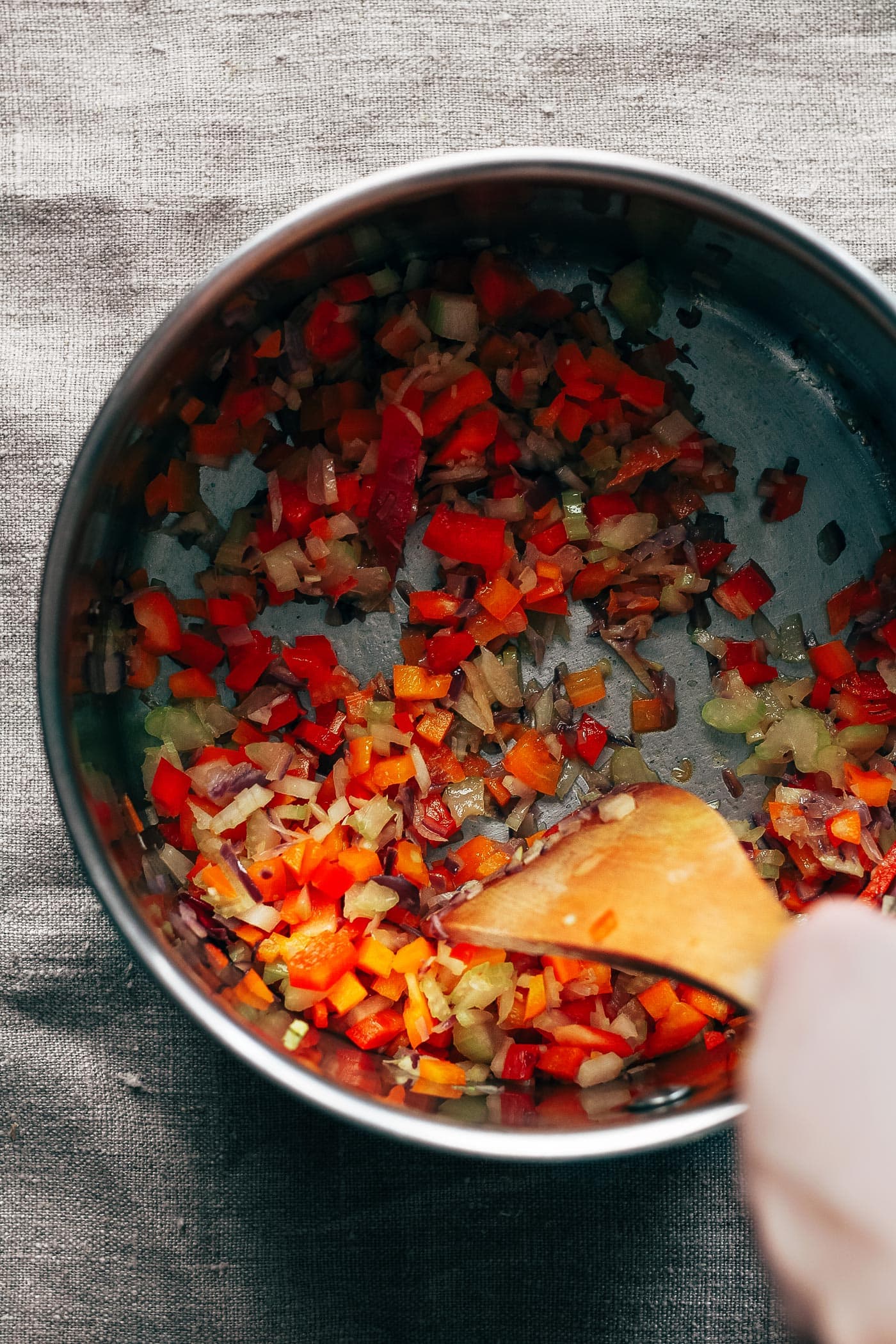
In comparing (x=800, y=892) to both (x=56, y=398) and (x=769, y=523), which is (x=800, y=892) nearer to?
(x=769, y=523)

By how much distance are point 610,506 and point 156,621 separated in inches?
27.4

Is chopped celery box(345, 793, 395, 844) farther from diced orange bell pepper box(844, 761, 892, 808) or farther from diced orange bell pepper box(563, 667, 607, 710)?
diced orange bell pepper box(844, 761, 892, 808)

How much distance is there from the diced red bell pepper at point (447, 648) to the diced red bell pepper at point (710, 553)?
372mm

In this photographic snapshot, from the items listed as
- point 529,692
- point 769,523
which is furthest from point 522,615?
point 769,523

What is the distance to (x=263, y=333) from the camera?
1.41m

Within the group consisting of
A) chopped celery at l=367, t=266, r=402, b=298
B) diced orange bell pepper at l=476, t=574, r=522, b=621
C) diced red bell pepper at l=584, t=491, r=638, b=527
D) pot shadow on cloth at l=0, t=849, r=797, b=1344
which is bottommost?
pot shadow on cloth at l=0, t=849, r=797, b=1344

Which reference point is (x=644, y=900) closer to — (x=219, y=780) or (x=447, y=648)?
(x=447, y=648)

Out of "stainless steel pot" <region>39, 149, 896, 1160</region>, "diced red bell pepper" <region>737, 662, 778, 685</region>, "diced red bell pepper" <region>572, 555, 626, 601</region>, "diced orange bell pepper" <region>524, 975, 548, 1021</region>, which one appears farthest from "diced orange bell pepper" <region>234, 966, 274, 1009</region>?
"diced red bell pepper" <region>737, 662, 778, 685</region>

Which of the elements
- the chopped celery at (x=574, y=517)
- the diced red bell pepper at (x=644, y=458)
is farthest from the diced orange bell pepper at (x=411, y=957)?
the diced red bell pepper at (x=644, y=458)

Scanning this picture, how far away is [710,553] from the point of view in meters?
1.54

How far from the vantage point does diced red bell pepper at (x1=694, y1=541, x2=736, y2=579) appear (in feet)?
5.06

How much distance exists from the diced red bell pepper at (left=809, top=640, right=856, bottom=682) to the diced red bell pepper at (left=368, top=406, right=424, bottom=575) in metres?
0.65

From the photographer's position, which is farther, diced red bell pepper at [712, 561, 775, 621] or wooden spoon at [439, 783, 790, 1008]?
diced red bell pepper at [712, 561, 775, 621]

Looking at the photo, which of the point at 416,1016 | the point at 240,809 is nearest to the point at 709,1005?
the point at 416,1016
